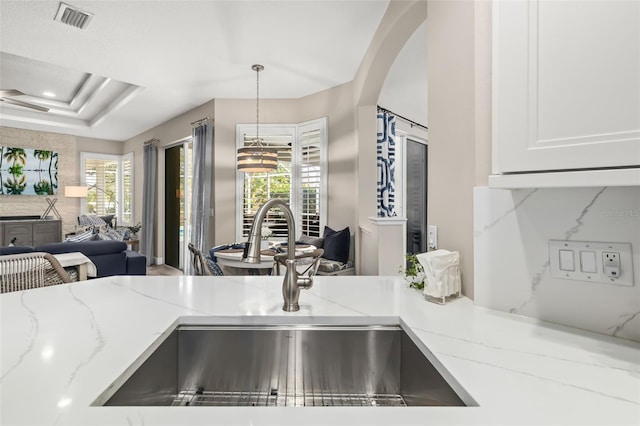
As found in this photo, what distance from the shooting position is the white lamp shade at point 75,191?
6320 mm

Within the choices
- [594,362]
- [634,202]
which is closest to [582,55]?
[634,202]

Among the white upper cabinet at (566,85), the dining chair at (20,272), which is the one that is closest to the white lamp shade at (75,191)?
the dining chair at (20,272)

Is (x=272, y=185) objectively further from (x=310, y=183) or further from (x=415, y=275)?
(x=415, y=275)

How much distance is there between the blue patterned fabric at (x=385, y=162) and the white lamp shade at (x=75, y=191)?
578cm

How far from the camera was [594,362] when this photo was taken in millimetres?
720

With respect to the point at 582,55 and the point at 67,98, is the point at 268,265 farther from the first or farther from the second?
the point at 67,98

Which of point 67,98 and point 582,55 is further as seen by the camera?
point 67,98

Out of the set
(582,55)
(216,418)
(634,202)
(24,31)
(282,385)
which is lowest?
(282,385)

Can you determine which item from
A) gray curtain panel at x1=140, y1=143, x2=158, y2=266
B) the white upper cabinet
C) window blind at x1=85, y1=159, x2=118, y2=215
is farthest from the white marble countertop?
window blind at x1=85, y1=159, x2=118, y2=215

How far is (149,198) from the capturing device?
6.28 metres

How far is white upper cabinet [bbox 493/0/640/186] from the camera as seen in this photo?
0.67 meters

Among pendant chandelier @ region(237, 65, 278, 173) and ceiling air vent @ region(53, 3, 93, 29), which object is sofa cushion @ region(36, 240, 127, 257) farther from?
ceiling air vent @ region(53, 3, 93, 29)

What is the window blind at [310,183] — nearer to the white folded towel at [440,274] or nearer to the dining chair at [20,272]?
the dining chair at [20,272]

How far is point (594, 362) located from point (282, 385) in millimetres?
781
